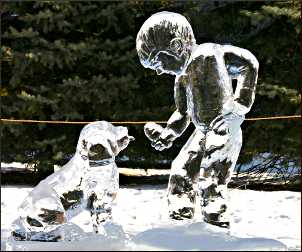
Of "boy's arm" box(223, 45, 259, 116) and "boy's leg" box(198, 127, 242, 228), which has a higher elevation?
"boy's arm" box(223, 45, 259, 116)

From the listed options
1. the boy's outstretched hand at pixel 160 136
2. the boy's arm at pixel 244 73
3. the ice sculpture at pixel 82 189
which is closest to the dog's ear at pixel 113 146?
the ice sculpture at pixel 82 189

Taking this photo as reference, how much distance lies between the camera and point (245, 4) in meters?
5.88

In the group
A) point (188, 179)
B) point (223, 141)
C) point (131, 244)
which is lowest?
point (131, 244)

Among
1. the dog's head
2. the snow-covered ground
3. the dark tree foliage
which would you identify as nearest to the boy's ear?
the dog's head

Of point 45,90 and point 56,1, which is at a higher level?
point 56,1

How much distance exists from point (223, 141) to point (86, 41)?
3632 millimetres

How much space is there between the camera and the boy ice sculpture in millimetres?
2314

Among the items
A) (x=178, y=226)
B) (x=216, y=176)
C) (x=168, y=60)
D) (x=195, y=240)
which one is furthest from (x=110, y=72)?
(x=195, y=240)

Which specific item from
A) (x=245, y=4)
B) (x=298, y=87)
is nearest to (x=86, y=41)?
(x=245, y=4)

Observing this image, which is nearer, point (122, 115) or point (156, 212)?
point (156, 212)

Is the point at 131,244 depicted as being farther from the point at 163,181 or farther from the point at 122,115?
the point at 163,181

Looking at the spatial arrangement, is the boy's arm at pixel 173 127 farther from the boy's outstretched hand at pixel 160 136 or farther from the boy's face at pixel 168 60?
the boy's face at pixel 168 60

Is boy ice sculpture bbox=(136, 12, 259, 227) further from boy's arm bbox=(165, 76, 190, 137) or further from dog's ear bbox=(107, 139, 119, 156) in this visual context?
dog's ear bbox=(107, 139, 119, 156)

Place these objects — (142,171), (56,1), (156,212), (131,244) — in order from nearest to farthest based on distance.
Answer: (131,244) → (156,212) → (56,1) → (142,171)
